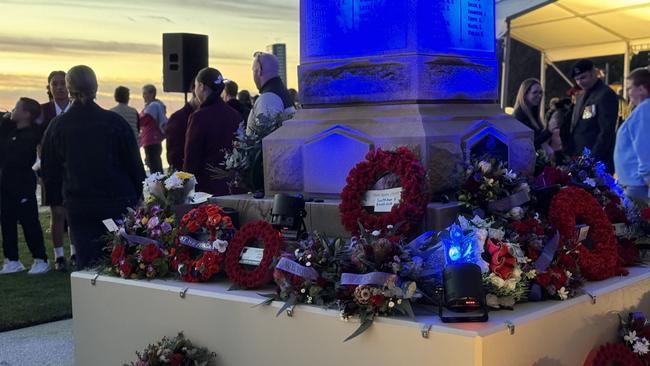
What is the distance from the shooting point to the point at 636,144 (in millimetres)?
5562

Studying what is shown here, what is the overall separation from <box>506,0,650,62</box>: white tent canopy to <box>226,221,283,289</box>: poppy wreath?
311 inches

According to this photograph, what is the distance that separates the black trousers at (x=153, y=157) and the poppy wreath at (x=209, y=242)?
7593mm

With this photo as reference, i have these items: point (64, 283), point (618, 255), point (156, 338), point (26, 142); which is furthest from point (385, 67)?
point (26, 142)

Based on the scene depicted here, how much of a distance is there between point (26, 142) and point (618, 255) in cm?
562

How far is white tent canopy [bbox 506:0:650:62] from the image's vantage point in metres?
10.8

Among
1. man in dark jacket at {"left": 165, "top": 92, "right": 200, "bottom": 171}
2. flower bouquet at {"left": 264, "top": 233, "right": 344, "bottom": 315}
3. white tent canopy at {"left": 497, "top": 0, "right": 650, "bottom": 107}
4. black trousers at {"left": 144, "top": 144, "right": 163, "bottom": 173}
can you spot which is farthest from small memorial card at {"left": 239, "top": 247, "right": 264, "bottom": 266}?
black trousers at {"left": 144, "top": 144, "right": 163, "bottom": 173}

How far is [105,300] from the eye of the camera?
3488 millimetres

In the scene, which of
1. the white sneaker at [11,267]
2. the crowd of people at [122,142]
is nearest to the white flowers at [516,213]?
the crowd of people at [122,142]

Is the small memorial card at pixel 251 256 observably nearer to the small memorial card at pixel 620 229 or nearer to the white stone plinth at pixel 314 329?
the white stone plinth at pixel 314 329

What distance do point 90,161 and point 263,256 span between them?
84.7 inches

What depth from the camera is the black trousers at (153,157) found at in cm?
1090

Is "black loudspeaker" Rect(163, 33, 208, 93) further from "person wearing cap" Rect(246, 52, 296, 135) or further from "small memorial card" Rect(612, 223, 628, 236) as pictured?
"small memorial card" Rect(612, 223, 628, 236)

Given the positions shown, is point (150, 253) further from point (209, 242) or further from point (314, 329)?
point (314, 329)

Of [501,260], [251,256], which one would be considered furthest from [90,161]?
[501,260]
